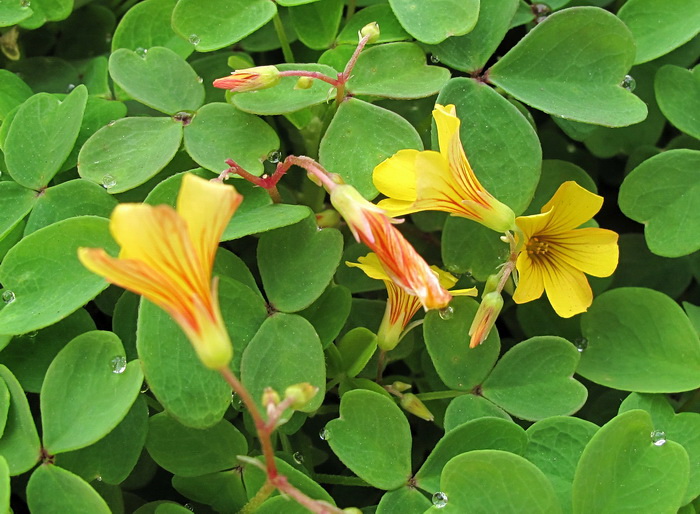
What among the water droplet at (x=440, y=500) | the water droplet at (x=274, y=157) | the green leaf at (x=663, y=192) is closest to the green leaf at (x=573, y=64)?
the green leaf at (x=663, y=192)

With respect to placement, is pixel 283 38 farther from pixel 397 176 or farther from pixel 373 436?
pixel 373 436

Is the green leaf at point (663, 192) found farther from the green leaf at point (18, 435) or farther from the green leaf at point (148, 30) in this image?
the green leaf at point (18, 435)

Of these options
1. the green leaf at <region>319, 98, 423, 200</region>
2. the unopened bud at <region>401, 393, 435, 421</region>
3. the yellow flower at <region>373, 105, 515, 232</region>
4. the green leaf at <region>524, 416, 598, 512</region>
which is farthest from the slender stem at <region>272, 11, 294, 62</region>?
the green leaf at <region>524, 416, 598, 512</region>

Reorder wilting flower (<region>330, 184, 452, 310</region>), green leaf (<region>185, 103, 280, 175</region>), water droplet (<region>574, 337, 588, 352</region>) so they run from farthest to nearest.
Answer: water droplet (<region>574, 337, 588, 352</region>) → green leaf (<region>185, 103, 280, 175</region>) → wilting flower (<region>330, 184, 452, 310</region>)

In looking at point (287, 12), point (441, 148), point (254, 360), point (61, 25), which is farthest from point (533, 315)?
point (61, 25)

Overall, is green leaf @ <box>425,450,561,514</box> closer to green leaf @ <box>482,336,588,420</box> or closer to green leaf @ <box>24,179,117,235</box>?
green leaf @ <box>482,336,588,420</box>

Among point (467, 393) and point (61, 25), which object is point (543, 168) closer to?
point (467, 393)
